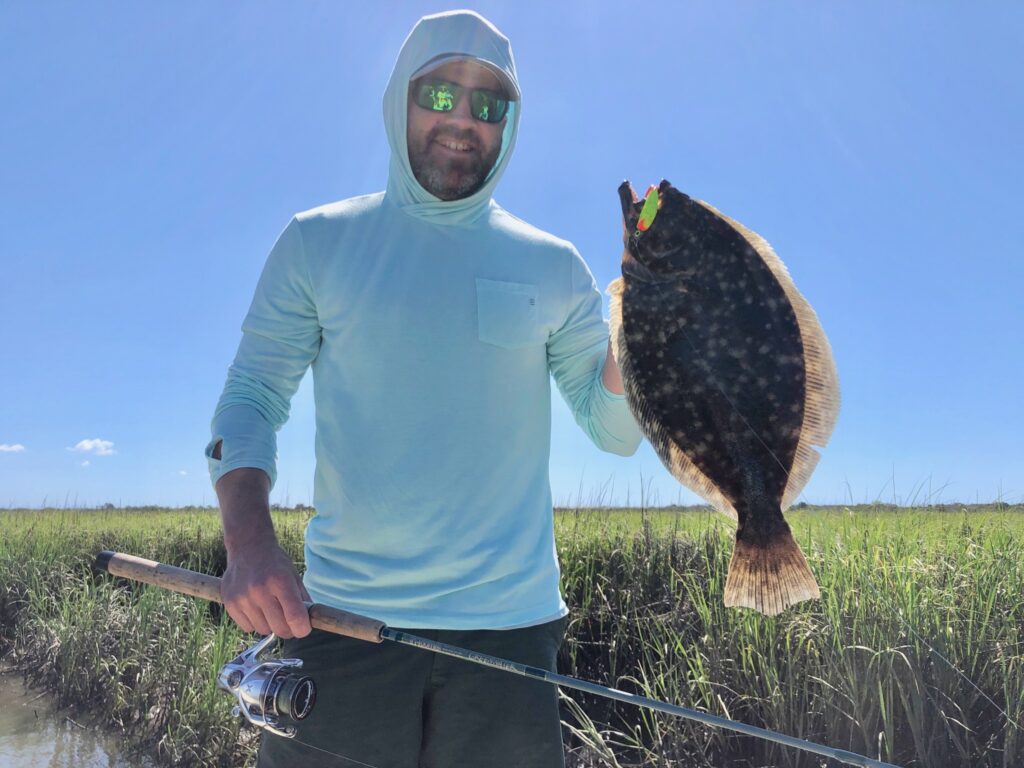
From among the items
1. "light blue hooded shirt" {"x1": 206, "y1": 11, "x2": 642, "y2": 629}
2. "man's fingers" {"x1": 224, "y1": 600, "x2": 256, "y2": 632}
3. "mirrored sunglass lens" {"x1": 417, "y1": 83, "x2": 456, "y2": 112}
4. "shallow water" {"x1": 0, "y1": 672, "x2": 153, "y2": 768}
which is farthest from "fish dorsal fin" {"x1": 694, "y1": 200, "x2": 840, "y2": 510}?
"shallow water" {"x1": 0, "y1": 672, "x2": 153, "y2": 768}

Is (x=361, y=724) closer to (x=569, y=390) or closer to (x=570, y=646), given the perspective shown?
(x=569, y=390)

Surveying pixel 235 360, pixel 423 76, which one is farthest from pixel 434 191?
pixel 235 360

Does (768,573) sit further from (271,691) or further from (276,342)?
(276,342)

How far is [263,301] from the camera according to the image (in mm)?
2307

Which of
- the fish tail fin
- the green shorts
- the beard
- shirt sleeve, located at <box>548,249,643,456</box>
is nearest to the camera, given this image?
the fish tail fin

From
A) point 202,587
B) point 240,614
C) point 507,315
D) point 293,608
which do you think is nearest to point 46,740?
point 202,587

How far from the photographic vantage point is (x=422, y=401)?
2164 mm

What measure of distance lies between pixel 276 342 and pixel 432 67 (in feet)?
3.36

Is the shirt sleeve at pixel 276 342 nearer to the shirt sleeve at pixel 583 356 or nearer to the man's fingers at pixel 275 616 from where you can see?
the man's fingers at pixel 275 616

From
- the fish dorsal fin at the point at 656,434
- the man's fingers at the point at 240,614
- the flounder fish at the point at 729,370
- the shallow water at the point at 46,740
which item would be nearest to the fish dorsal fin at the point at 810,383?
the flounder fish at the point at 729,370

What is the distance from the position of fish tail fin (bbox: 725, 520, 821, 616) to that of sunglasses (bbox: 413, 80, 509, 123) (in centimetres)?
158

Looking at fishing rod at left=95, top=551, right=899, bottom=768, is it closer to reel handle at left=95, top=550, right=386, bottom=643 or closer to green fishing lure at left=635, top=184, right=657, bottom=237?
reel handle at left=95, top=550, right=386, bottom=643

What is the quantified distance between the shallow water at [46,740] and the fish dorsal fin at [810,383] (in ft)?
17.1

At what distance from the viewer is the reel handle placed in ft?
6.34
